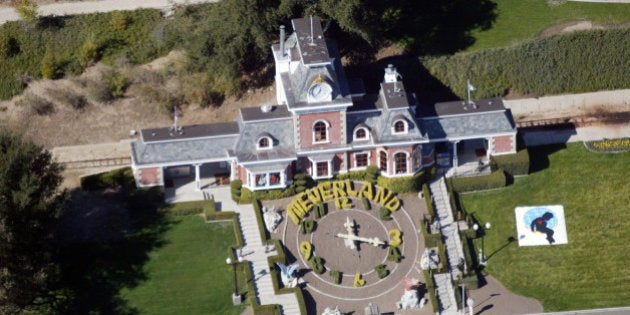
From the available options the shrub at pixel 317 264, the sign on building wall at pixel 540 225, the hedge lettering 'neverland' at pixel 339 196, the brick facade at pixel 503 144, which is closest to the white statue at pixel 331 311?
the shrub at pixel 317 264

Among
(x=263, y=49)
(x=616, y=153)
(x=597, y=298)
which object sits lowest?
(x=597, y=298)

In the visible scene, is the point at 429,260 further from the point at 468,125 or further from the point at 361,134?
the point at 468,125

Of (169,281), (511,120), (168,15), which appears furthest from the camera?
(168,15)

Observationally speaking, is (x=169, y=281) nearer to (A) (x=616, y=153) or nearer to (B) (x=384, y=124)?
(B) (x=384, y=124)

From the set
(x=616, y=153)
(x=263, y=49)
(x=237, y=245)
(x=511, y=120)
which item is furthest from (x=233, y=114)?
(x=616, y=153)

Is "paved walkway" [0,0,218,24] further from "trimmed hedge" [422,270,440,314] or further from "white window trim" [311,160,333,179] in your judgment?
"trimmed hedge" [422,270,440,314]

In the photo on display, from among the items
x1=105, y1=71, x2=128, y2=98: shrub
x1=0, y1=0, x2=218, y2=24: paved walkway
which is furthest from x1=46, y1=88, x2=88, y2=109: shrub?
x1=0, y1=0, x2=218, y2=24: paved walkway

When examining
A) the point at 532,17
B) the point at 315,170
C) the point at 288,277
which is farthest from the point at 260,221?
the point at 532,17
